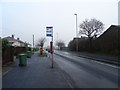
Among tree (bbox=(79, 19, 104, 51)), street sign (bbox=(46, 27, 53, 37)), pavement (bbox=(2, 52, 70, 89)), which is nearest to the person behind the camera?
pavement (bbox=(2, 52, 70, 89))

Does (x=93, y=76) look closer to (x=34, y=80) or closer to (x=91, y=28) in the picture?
(x=34, y=80)

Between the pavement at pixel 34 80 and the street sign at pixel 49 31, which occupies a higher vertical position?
the street sign at pixel 49 31

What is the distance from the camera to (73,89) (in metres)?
5.08

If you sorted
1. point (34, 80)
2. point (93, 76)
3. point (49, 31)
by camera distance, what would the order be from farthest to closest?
point (49, 31), point (93, 76), point (34, 80)

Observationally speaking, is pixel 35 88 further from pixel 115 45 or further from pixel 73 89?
pixel 115 45

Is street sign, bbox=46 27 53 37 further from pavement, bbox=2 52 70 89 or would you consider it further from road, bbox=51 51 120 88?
pavement, bbox=2 52 70 89

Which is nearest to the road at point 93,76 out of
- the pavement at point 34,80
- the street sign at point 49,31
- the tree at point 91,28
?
the pavement at point 34,80

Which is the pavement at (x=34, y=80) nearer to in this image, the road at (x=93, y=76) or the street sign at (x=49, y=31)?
the road at (x=93, y=76)

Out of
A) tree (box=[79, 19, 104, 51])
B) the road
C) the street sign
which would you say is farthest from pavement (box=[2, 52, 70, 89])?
tree (box=[79, 19, 104, 51])

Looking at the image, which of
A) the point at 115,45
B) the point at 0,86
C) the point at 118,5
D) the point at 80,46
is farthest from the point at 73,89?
the point at 80,46

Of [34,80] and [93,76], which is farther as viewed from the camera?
[93,76]

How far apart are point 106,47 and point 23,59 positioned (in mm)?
21317

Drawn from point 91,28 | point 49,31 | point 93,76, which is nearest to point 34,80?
point 93,76

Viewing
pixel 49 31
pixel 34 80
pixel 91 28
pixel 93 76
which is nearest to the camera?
pixel 34 80
